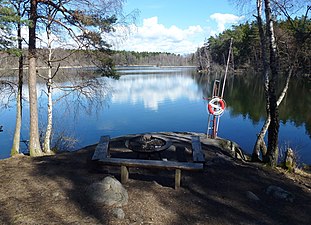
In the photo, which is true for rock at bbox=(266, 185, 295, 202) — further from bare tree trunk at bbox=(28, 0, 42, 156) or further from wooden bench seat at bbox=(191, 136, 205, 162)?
bare tree trunk at bbox=(28, 0, 42, 156)

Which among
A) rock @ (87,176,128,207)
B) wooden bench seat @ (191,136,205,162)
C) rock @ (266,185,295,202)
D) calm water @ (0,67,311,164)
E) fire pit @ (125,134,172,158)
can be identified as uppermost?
wooden bench seat @ (191,136,205,162)

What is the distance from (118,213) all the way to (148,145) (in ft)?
8.12

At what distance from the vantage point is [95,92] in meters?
9.47

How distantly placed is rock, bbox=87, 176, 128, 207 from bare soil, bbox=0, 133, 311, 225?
0.11m

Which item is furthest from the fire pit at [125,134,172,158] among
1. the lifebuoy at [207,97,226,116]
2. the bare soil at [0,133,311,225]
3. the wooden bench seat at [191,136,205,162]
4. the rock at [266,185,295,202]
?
the lifebuoy at [207,97,226,116]

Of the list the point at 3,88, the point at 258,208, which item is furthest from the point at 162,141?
the point at 3,88

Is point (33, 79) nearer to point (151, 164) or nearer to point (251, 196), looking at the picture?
point (151, 164)

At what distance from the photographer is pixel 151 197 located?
14.8 feet

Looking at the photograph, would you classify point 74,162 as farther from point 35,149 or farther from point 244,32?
point 244,32

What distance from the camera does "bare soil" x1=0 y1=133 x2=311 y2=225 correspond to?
12.7ft

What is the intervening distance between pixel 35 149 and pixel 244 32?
210 feet

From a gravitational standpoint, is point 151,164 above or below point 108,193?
above

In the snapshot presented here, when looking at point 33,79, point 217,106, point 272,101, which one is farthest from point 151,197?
point 217,106

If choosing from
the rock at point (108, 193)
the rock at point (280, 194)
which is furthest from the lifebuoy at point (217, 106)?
the rock at point (108, 193)
